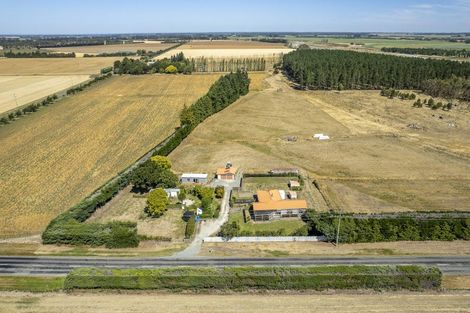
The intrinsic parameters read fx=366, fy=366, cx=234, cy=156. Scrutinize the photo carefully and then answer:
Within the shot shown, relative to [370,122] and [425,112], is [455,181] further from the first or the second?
[425,112]

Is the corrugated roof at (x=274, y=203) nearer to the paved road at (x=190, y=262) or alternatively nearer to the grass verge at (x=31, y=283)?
the paved road at (x=190, y=262)

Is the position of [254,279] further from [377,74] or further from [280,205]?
[377,74]

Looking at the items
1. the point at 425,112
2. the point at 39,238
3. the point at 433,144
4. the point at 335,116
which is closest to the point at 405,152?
the point at 433,144

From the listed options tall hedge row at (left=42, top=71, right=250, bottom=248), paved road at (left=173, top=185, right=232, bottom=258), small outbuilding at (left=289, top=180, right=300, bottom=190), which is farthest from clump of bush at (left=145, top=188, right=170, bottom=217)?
small outbuilding at (left=289, top=180, right=300, bottom=190)

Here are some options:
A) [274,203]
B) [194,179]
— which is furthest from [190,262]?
[194,179]

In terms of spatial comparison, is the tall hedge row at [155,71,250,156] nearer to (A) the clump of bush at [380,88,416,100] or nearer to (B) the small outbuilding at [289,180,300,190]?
(B) the small outbuilding at [289,180,300,190]

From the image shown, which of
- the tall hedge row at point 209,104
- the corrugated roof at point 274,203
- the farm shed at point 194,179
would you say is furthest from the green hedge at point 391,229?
the tall hedge row at point 209,104
